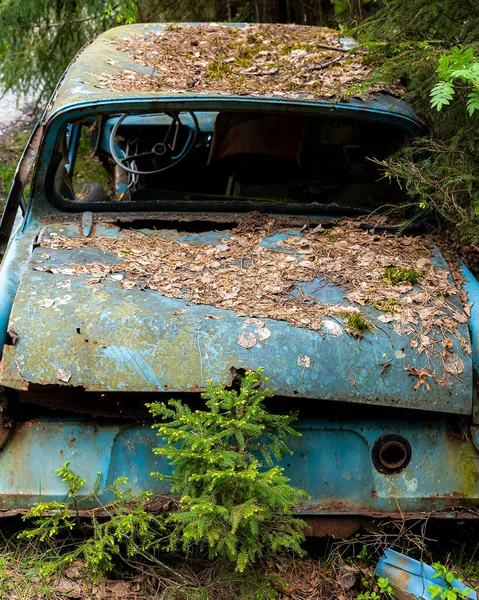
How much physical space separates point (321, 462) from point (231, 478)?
498 millimetres

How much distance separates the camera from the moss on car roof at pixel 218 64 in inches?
141

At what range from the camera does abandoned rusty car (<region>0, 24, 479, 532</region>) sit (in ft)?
8.45

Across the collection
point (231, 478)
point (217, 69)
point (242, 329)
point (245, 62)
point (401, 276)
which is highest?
point (245, 62)

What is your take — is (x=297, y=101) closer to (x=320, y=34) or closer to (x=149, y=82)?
(x=149, y=82)

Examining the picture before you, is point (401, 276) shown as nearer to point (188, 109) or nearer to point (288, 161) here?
point (188, 109)

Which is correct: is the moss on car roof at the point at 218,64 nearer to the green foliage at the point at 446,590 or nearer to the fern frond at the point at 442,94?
the fern frond at the point at 442,94

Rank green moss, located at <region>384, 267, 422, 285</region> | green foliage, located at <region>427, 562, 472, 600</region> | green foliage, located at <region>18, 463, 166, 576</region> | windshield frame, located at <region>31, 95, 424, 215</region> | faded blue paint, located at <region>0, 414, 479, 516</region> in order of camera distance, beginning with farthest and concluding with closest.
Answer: windshield frame, located at <region>31, 95, 424, 215</region>, green moss, located at <region>384, 267, 422, 285</region>, faded blue paint, located at <region>0, 414, 479, 516</region>, green foliage, located at <region>18, 463, 166, 576</region>, green foliage, located at <region>427, 562, 472, 600</region>

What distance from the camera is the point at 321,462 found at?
8.84ft

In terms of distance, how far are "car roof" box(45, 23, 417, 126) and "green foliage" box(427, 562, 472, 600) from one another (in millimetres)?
2210

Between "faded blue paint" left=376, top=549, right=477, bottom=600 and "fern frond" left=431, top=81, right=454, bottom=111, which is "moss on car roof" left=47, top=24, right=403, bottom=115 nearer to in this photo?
"fern frond" left=431, top=81, right=454, bottom=111

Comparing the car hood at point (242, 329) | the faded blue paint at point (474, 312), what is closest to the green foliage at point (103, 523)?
the car hood at point (242, 329)

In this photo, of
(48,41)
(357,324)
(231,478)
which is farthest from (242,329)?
(48,41)

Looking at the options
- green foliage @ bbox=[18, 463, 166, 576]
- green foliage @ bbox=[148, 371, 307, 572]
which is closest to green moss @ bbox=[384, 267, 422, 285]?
green foliage @ bbox=[148, 371, 307, 572]

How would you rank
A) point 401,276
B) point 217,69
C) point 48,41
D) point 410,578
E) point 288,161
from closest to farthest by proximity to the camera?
point 410,578 → point 401,276 → point 217,69 → point 288,161 → point 48,41
